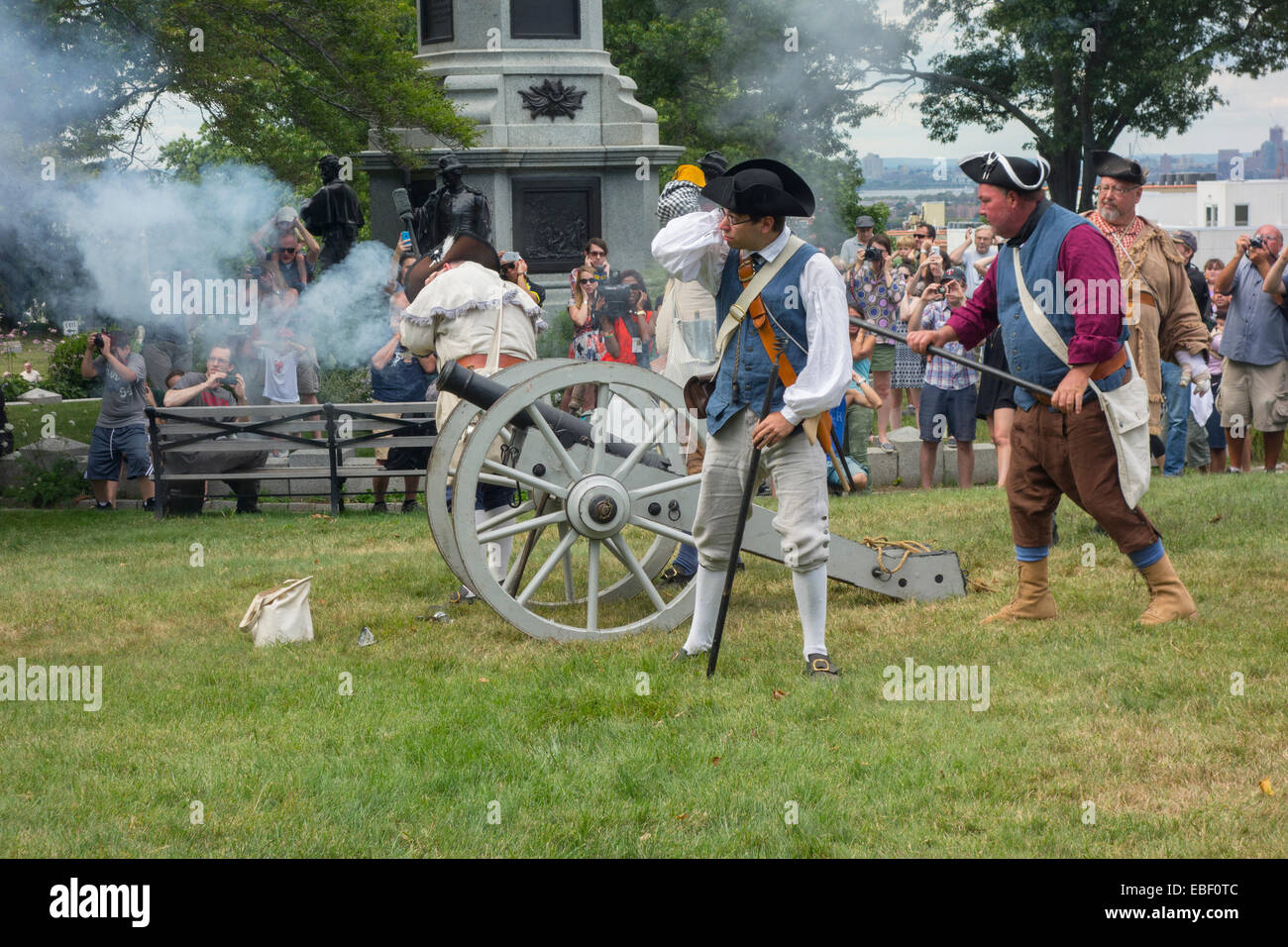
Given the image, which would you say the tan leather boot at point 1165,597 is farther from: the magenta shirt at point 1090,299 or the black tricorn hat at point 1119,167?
the black tricorn hat at point 1119,167

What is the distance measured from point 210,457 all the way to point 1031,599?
6594 millimetres

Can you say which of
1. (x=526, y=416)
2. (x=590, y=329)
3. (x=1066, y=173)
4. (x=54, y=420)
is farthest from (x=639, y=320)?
(x=1066, y=173)

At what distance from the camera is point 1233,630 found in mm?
5875

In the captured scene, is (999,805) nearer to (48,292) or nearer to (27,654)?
(27,654)

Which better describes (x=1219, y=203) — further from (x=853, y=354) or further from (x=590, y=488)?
(x=590, y=488)

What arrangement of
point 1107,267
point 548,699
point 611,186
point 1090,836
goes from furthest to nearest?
point 611,186, point 1107,267, point 548,699, point 1090,836

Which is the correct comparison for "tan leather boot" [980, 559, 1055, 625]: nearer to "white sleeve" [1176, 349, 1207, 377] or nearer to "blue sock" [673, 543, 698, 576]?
"blue sock" [673, 543, 698, 576]

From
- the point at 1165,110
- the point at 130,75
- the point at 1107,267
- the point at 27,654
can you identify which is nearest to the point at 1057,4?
the point at 1165,110

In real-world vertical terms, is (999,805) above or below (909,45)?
below

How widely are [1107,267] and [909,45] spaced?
810 inches

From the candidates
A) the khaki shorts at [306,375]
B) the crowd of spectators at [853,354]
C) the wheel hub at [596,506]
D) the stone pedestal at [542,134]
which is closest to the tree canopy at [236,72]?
the crowd of spectators at [853,354]

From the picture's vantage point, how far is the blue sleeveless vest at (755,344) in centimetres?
550

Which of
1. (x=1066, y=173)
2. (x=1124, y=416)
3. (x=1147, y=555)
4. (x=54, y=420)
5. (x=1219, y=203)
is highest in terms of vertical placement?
(x=1219, y=203)

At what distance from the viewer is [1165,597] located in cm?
608
